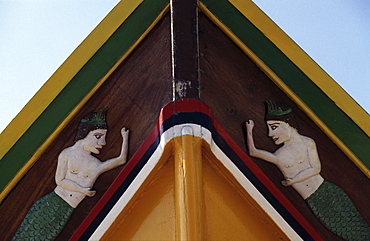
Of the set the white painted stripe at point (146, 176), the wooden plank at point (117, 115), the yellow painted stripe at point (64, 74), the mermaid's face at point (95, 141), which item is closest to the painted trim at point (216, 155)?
the white painted stripe at point (146, 176)

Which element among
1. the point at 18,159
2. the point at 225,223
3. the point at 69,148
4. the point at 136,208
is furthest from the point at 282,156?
the point at 18,159

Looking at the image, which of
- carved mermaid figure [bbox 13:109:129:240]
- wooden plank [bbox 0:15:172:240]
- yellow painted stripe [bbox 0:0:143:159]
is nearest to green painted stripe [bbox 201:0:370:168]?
wooden plank [bbox 0:15:172:240]

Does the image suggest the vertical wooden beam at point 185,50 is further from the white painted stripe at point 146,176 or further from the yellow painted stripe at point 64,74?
the yellow painted stripe at point 64,74

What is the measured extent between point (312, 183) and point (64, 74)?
4.54 ft

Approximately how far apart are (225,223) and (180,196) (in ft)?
0.85

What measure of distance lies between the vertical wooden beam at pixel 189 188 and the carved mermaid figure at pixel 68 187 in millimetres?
489

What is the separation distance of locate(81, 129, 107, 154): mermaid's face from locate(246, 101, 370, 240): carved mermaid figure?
2.35 ft

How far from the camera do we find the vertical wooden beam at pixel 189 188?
7.76 feet

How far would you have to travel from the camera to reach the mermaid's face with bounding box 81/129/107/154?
2.93 metres

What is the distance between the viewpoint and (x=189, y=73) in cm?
260

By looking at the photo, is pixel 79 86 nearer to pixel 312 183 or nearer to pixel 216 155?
pixel 216 155

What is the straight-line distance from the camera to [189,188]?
2.41 meters

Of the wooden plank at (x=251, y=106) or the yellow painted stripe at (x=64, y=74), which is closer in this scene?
the wooden plank at (x=251, y=106)

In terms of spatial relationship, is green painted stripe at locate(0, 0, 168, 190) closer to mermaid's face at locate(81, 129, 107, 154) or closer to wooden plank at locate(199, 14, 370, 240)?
mermaid's face at locate(81, 129, 107, 154)
